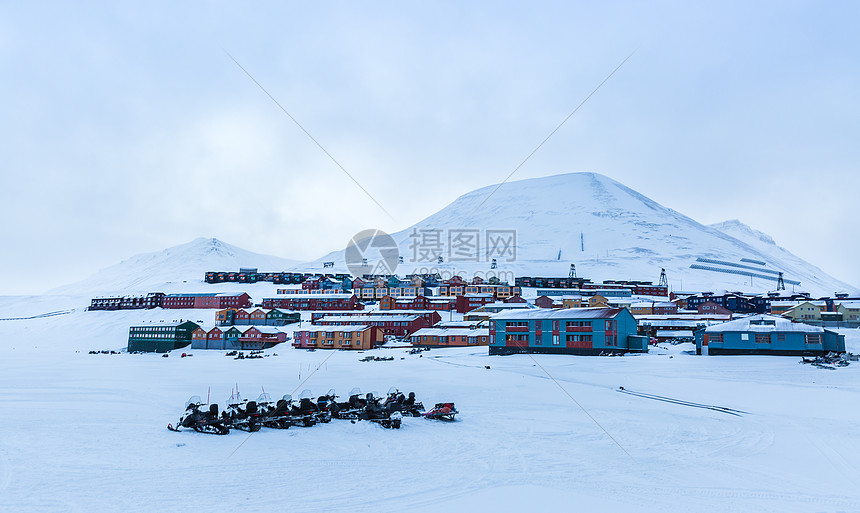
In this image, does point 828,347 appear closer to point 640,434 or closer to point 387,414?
point 640,434

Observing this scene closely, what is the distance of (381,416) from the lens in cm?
1805

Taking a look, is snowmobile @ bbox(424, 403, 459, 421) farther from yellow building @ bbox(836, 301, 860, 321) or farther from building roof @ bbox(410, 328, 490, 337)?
yellow building @ bbox(836, 301, 860, 321)

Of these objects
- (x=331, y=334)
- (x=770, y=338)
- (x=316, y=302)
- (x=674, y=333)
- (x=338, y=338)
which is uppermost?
(x=316, y=302)

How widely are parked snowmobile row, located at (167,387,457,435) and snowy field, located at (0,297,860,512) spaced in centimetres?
45

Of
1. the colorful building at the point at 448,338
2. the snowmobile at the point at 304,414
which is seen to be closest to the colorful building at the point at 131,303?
the colorful building at the point at 448,338

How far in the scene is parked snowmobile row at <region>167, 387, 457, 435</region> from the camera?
16.8 m

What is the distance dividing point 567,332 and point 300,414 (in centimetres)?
3355

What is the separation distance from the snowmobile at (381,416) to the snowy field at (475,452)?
1.24 feet

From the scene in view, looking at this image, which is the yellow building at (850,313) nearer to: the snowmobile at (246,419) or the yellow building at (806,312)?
the yellow building at (806,312)

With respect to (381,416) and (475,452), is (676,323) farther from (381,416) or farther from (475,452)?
(475,452)

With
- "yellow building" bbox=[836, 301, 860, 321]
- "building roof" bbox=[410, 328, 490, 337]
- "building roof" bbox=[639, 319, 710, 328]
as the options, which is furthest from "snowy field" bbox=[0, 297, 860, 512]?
"yellow building" bbox=[836, 301, 860, 321]

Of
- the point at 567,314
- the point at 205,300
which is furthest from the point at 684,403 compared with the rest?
the point at 205,300

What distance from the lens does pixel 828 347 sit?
3956cm

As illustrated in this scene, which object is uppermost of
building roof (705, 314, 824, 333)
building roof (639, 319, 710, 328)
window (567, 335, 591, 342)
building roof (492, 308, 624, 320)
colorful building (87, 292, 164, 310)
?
colorful building (87, 292, 164, 310)
